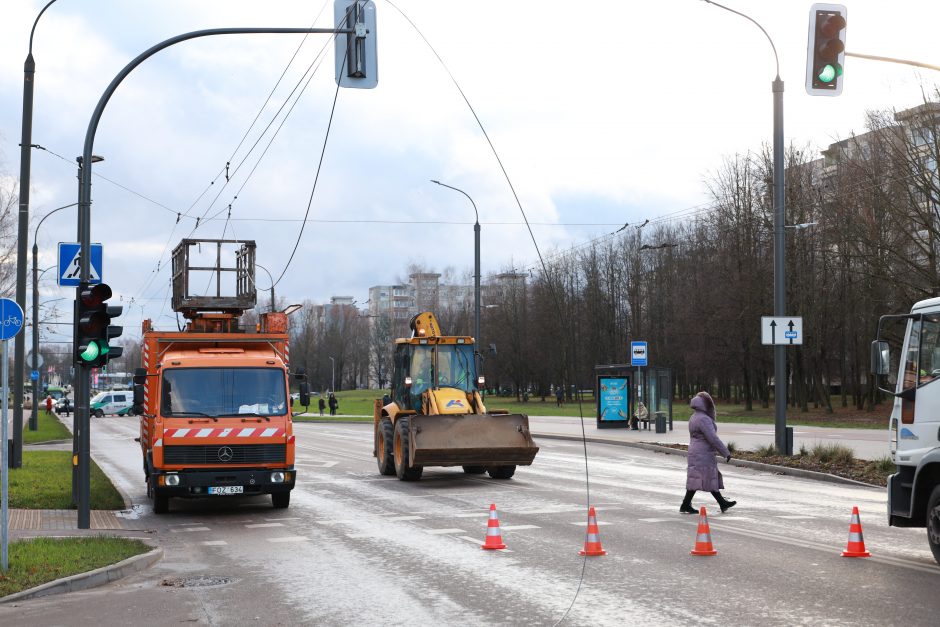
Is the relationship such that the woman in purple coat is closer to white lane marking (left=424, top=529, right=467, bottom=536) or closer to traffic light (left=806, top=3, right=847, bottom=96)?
white lane marking (left=424, top=529, right=467, bottom=536)

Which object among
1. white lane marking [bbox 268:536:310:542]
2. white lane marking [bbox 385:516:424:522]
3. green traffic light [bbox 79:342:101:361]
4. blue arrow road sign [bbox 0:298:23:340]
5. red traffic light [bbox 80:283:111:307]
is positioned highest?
red traffic light [bbox 80:283:111:307]

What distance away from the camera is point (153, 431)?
15562 mm

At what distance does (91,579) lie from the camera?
394 inches

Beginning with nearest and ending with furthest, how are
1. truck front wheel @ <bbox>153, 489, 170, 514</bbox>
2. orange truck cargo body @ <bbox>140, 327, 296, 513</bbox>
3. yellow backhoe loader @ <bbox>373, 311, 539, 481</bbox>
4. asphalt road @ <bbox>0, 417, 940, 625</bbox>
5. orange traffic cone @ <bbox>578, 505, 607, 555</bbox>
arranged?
asphalt road @ <bbox>0, 417, 940, 625</bbox>, orange traffic cone @ <bbox>578, 505, 607, 555</bbox>, orange truck cargo body @ <bbox>140, 327, 296, 513</bbox>, truck front wheel @ <bbox>153, 489, 170, 514</bbox>, yellow backhoe loader @ <bbox>373, 311, 539, 481</bbox>

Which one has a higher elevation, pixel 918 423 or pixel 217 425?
pixel 918 423

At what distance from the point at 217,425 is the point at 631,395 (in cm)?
2662

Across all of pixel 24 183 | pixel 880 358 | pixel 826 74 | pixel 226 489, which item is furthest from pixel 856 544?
pixel 24 183

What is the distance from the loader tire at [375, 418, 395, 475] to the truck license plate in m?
6.21

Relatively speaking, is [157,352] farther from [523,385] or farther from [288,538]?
[523,385]

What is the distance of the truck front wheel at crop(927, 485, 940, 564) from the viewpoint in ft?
32.5

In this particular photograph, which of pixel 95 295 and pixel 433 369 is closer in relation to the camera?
pixel 95 295

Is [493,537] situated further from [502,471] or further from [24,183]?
[24,183]

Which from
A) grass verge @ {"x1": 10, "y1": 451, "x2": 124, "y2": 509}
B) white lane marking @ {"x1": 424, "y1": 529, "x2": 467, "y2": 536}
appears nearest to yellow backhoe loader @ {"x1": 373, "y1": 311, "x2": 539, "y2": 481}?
grass verge @ {"x1": 10, "y1": 451, "x2": 124, "y2": 509}

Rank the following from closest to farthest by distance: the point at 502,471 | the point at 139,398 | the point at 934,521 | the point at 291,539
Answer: the point at 934,521 < the point at 291,539 < the point at 139,398 < the point at 502,471
